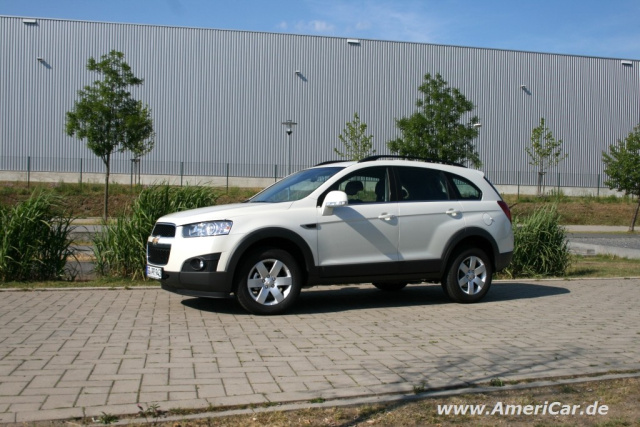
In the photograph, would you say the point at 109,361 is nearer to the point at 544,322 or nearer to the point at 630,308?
the point at 544,322

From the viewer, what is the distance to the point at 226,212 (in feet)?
26.3

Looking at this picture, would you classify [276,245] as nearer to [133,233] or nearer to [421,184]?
[421,184]

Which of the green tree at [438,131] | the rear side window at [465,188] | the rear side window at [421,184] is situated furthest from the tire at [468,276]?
the green tree at [438,131]

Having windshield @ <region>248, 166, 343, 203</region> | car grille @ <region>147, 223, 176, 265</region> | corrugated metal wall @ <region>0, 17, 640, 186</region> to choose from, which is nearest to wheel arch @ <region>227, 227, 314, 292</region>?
windshield @ <region>248, 166, 343, 203</region>

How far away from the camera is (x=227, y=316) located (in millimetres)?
8008

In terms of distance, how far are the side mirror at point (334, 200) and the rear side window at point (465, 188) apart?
6.22 ft

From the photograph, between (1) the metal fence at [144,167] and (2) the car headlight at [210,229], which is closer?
(2) the car headlight at [210,229]

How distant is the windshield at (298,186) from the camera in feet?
28.4

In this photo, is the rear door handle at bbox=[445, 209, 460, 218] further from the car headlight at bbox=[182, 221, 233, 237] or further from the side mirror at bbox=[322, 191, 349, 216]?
the car headlight at bbox=[182, 221, 233, 237]

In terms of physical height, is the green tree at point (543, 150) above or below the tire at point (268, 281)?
above

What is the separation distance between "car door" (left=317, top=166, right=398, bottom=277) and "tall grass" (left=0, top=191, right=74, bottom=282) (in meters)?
4.57

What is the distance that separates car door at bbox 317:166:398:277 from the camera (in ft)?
27.4

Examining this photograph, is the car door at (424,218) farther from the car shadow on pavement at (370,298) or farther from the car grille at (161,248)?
the car grille at (161,248)

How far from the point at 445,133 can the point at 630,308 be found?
77.4 feet
